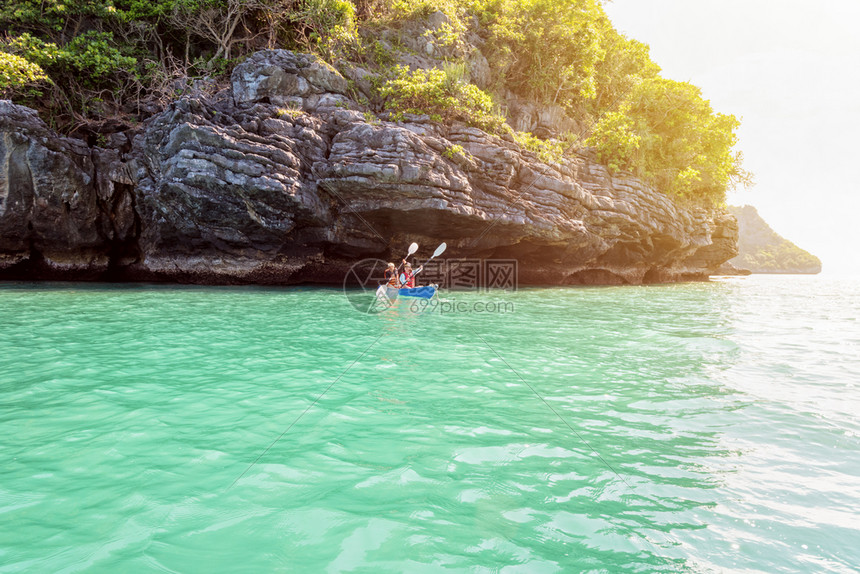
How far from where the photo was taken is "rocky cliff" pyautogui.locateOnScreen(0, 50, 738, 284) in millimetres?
14242

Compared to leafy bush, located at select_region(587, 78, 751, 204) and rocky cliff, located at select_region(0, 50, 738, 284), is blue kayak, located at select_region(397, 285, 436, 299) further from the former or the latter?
leafy bush, located at select_region(587, 78, 751, 204)

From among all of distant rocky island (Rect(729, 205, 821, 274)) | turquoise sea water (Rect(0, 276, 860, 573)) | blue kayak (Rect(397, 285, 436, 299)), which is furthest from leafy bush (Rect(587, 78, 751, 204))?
distant rocky island (Rect(729, 205, 821, 274))

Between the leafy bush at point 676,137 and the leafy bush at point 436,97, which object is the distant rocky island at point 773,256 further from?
the leafy bush at point 436,97

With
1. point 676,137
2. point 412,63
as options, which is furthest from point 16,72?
point 676,137

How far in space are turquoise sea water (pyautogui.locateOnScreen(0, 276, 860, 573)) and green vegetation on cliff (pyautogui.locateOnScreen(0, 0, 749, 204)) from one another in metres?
13.9

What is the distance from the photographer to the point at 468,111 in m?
17.2

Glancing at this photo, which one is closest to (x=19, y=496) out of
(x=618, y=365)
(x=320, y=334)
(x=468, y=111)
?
(x=320, y=334)

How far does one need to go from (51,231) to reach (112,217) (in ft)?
6.47

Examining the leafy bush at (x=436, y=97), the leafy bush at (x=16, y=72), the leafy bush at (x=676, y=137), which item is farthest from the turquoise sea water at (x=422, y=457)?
the leafy bush at (x=676, y=137)

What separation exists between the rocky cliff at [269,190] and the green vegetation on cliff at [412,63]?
60.8 inches

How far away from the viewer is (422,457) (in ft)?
10.7

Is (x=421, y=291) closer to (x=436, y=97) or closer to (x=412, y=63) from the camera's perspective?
(x=436, y=97)

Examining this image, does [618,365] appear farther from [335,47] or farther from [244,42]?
[244,42]

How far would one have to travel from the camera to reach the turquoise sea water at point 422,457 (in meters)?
2.24
